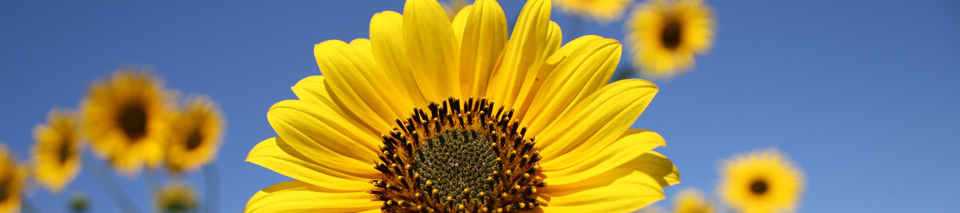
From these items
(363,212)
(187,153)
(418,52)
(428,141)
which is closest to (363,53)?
(418,52)

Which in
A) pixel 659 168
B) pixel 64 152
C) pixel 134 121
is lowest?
pixel 659 168

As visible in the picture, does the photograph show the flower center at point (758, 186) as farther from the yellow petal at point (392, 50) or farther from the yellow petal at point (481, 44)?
the yellow petal at point (392, 50)

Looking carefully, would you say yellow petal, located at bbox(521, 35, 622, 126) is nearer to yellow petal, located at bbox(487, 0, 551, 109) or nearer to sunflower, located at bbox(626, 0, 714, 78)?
yellow petal, located at bbox(487, 0, 551, 109)

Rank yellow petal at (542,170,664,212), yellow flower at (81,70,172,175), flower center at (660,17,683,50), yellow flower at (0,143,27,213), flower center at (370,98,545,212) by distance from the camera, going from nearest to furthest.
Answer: yellow petal at (542,170,664,212), flower center at (370,98,545,212), yellow flower at (81,70,172,175), yellow flower at (0,143,27,213), flower center at (660,17,683,50)

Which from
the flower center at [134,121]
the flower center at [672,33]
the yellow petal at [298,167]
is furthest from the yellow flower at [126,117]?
the flower center at [672,33]

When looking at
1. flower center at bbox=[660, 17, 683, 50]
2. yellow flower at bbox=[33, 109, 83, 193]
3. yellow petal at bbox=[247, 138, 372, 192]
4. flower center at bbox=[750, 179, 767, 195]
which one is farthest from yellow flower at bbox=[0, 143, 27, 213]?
flower center at bbox=[750, 179, 767, 195]

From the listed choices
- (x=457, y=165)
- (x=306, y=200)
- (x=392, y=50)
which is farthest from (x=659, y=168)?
(x=306, y=200)

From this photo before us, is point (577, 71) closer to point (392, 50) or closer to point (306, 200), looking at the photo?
point (392, 50)
